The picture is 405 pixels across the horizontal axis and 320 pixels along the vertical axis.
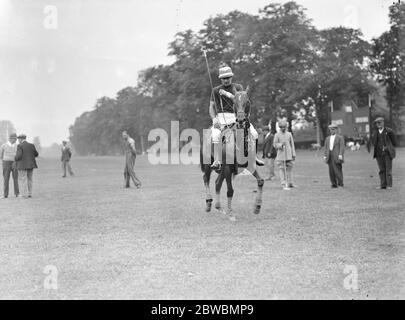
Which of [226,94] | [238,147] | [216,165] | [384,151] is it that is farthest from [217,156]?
[384,151]

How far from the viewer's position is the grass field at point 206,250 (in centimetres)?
645

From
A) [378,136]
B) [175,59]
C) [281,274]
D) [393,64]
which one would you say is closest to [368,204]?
[378,136]

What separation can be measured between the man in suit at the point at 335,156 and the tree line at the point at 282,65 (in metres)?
34.8

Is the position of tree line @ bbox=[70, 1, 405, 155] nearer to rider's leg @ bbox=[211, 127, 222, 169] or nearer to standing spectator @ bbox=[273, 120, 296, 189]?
standing spectator @ bbox=[273, 120, 296, 189]

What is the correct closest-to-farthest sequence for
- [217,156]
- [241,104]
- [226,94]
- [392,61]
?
[241,104], [226,94], [217,156], [392,61]

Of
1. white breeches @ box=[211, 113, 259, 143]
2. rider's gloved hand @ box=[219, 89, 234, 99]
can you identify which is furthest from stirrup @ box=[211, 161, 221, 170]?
rider's gloved hand @ box=[219, 89, 234, 99]

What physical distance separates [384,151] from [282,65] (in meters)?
43.3

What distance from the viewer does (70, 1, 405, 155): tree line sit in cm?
6134

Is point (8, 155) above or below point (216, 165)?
above

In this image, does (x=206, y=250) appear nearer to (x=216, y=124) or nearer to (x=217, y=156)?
(x=217, y=156)

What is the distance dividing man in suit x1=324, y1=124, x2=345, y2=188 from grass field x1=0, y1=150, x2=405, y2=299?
3.95 meters

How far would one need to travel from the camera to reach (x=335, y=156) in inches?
798

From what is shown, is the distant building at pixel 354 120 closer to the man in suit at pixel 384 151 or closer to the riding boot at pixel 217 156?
the man in suit at pixel 384 151
